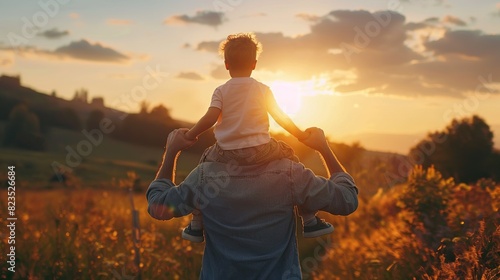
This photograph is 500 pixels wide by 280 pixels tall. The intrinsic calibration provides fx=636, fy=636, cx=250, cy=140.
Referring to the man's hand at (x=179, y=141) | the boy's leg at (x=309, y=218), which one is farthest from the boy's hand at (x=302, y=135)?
the man's hand at (x=179, y=141)

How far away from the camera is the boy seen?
3.86 meters

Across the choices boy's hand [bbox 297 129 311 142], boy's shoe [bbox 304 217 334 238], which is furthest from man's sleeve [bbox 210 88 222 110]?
boy's shoe [bbox 304 217 334 238]

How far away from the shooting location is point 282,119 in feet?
12.9

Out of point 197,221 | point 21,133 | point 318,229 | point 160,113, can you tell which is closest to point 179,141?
point 197,221

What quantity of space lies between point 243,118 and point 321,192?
2.12 ft

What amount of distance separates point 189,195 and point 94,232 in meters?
6.71

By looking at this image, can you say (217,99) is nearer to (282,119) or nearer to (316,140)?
(282,119)

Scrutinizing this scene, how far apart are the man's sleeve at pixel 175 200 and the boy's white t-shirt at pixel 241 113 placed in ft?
1.02

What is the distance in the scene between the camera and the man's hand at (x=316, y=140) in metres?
3.97

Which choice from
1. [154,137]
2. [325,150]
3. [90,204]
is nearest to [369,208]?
[90,204]

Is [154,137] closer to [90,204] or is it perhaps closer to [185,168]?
[185,168]

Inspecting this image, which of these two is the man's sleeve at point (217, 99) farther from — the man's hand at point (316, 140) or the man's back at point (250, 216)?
the man's hand at point (316, 140)

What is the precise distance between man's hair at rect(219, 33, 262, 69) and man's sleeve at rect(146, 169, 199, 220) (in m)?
0.73

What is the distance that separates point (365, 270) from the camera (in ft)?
30.4
